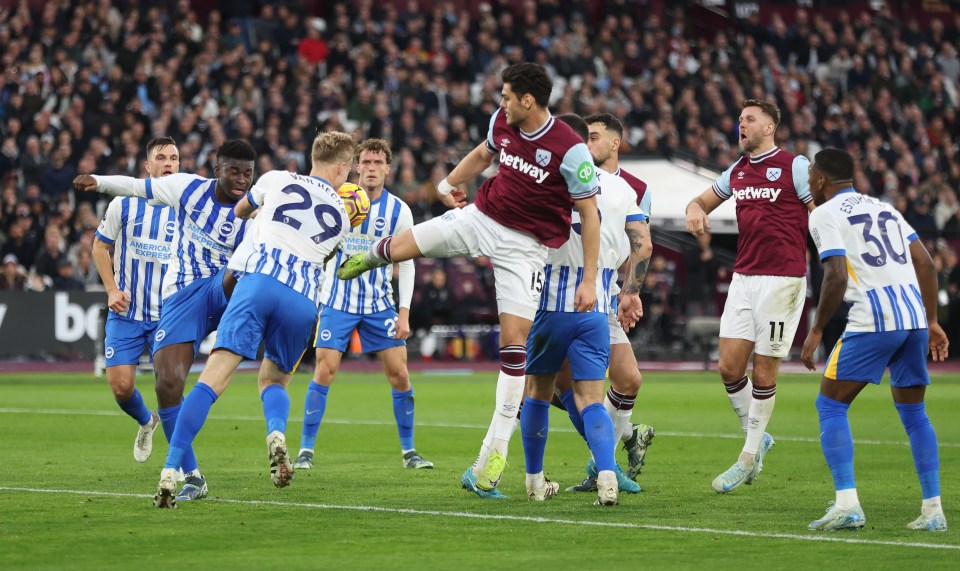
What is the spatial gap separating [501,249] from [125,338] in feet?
10.3

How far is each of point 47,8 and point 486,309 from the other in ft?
32.9

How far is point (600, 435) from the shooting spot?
838cm

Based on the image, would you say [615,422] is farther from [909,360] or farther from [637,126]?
[637,126]

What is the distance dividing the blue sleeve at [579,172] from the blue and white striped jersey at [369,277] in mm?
3532

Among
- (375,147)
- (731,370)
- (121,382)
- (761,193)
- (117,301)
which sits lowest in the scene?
(121,382)

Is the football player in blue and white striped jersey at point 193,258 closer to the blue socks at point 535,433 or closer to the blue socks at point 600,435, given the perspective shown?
the blue socks at point 535,433

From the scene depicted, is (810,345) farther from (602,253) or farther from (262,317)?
(262,317)

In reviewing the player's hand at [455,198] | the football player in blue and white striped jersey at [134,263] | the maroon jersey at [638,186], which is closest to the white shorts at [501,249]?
the player's hand at [455,198]

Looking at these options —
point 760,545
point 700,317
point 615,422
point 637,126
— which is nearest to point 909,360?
point 760,545

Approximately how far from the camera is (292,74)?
27766mm

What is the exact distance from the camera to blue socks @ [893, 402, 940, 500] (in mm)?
7590

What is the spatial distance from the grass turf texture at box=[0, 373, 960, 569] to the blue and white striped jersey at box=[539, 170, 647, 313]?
4.10ft

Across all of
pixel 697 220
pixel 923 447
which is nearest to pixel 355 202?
pixel 697 220

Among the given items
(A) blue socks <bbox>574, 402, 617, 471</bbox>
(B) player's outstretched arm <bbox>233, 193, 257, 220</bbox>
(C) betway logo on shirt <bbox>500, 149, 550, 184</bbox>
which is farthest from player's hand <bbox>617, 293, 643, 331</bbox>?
(B) player's outstretched arm <bbox>233, 193, 257, 220</bbox>
